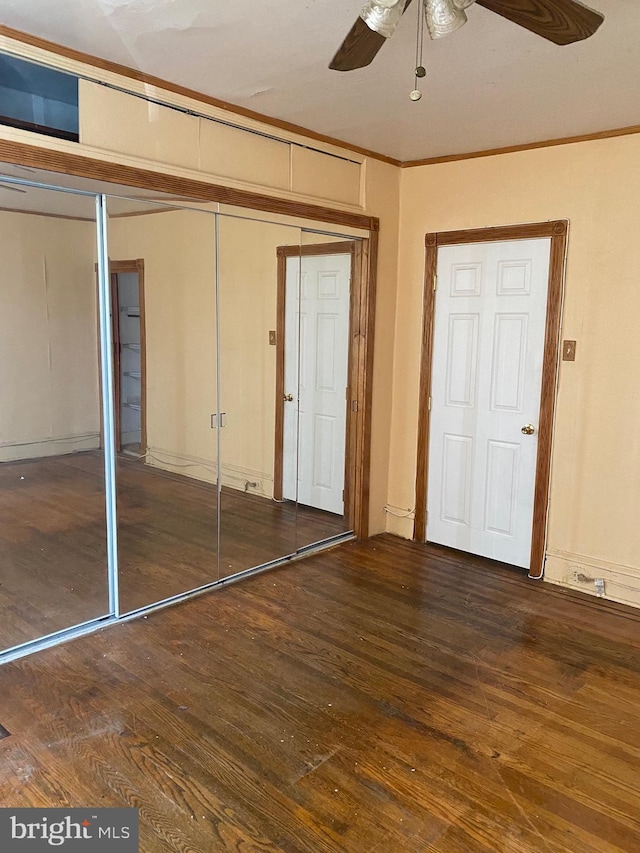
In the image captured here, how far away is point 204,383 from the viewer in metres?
3.52

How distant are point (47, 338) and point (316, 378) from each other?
1890 millimetres

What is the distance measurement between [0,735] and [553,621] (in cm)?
266

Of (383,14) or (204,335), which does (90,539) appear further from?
(383,14)

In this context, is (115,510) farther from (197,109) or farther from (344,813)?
(197,109)

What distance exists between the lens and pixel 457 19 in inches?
67.8

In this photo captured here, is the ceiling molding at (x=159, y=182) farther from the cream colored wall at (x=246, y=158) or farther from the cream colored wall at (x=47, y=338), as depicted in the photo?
the cream colored wall at (x=47, y=338)

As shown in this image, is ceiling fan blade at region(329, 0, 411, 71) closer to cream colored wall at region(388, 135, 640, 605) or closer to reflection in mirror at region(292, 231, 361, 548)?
reflection in mirror at region(292, 231, 361, 548)

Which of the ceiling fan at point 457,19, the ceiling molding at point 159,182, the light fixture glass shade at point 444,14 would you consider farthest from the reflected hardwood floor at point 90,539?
the light fixture glass shade at point 444,14

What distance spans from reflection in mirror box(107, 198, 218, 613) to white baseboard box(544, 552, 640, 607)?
208 cm

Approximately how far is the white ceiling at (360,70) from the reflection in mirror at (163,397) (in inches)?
26.3

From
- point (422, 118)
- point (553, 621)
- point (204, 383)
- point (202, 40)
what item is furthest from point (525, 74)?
point (553, 621)

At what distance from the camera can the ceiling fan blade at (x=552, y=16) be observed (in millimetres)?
1788
